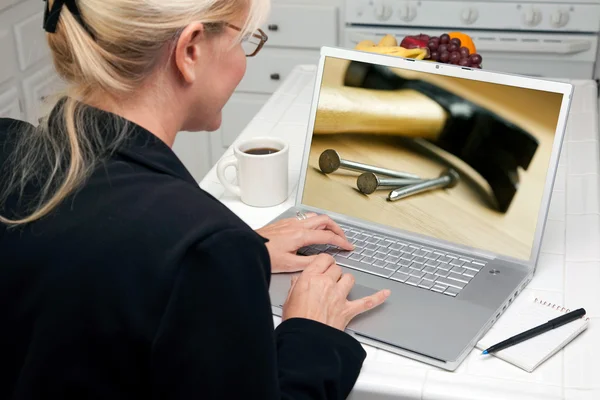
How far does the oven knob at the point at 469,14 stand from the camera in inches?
107

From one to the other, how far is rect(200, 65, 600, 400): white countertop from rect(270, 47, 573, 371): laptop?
→ 0.05 meters

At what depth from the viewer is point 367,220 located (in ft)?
4.51

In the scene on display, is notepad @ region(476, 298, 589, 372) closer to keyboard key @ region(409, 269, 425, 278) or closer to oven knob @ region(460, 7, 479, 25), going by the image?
keyboard key @ region(409, 269, 425, 278)

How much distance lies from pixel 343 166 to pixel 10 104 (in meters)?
1.39

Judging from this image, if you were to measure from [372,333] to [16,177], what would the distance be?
0.49 metres

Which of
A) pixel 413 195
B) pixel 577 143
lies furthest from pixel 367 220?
pixel 577 143

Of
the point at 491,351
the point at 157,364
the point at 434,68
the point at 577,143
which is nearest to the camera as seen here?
the point at 157,364

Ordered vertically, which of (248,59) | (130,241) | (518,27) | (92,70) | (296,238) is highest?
(92,70)

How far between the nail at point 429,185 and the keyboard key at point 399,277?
0.19 metres

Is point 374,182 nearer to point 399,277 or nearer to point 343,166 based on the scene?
point 343,166

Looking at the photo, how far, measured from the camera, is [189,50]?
0.90 metres

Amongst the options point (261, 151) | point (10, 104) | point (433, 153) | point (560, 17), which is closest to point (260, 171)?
point (261, 151)

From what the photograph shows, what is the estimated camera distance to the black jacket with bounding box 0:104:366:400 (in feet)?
2.52

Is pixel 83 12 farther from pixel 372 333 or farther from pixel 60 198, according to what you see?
pixel 372 333
